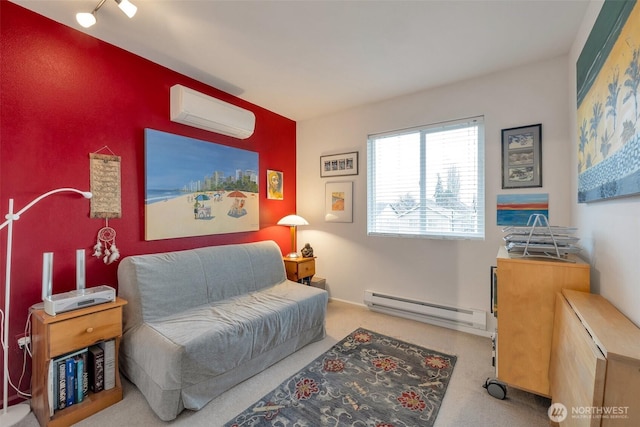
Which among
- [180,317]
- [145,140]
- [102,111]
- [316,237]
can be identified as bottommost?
[180,317]

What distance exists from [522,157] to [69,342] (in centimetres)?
375

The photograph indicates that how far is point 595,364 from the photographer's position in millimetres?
961

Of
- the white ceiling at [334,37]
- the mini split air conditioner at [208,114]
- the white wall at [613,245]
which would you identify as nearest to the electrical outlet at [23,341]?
the mini split air conditioner at [208,114]

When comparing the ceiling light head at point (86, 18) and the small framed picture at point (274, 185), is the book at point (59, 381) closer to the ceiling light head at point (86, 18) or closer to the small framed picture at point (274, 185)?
the ceiling light head at point (86, 18)

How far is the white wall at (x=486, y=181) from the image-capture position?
2.41 meters

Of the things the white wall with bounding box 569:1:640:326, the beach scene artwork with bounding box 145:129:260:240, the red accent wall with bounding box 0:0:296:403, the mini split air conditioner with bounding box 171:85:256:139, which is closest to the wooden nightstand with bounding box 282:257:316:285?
the beach scene artwork with bounding box 145:129:260:240

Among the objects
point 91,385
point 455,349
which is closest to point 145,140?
point 91,385

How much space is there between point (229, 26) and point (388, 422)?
2.84 metres

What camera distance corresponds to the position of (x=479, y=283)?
275cm

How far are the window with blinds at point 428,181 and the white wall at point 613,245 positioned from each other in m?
0.94

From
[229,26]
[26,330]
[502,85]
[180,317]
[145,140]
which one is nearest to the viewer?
[26,330]

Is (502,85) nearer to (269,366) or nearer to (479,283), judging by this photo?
(479,283)

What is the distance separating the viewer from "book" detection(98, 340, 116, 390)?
181 centimetres

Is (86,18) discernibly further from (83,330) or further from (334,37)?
(83,330)
